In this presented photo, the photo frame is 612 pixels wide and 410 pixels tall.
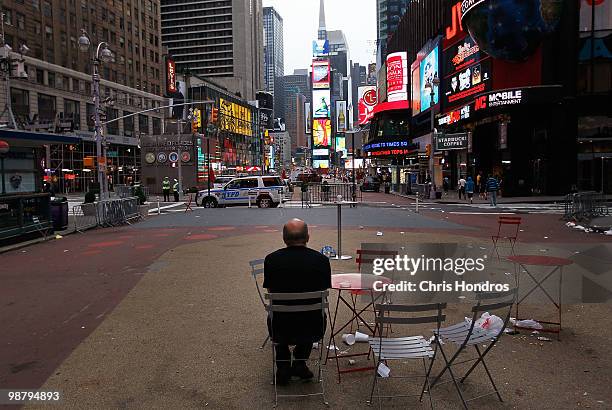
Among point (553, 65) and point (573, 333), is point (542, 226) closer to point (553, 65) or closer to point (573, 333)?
point (573, 333)

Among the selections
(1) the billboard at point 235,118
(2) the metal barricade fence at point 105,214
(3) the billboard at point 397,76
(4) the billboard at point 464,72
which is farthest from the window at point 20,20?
(1) the billboard at point 235,118

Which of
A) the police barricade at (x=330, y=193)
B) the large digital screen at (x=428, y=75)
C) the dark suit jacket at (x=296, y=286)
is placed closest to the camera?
the dark suit jacket at (x=296, y=286)

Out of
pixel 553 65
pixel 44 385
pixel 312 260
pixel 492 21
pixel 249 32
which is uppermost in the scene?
pixel 249 32

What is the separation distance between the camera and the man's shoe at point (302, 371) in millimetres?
5172

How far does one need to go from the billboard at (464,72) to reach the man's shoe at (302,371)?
38.5 m

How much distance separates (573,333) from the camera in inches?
260

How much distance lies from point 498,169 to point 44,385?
145ft

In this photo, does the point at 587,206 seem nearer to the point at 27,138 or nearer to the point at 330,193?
the point at 27,138

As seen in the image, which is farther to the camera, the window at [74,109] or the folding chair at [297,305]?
the window at [74,109]

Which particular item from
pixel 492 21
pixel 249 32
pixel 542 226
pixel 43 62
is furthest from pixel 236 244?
pixel 249 32

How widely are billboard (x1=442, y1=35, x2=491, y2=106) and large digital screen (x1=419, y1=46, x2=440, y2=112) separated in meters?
3.44

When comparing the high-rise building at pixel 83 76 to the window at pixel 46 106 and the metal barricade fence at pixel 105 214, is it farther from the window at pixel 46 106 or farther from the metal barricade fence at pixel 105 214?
the metal barricade fence at pixel 105 214

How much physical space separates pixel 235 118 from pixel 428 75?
283 ft

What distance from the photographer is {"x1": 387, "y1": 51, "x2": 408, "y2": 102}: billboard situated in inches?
3125
